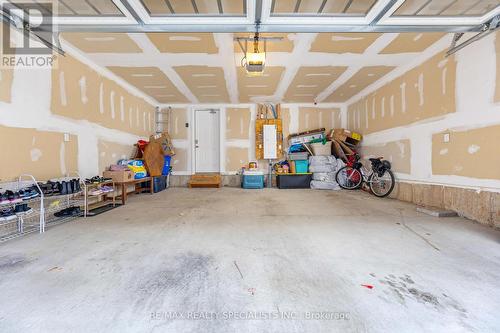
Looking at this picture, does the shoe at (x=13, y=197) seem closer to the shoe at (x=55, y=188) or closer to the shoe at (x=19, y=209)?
the shoe at (x=19, y=209)

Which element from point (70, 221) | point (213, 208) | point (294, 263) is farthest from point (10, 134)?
point (294, 263)

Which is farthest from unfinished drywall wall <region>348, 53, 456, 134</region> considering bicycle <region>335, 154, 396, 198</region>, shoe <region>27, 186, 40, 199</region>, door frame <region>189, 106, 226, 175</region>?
shoe <region>27, 186, 40, 199</region>

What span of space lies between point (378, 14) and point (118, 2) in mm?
2514

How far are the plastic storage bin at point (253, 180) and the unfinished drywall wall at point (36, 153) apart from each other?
149 inches

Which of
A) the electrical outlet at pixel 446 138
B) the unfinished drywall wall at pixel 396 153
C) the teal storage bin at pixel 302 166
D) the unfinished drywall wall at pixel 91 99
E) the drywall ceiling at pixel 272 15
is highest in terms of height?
the drywall ceiling at pixel 272 15

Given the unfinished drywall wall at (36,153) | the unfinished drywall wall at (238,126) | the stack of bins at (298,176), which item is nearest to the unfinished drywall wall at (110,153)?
the unfinished drywall wall at (36,153)

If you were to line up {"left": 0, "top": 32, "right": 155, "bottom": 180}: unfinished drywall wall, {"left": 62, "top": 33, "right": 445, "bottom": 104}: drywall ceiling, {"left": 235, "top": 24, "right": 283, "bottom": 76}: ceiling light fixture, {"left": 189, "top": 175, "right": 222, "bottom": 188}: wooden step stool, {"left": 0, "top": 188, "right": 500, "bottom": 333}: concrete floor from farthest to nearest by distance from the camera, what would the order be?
{"left": 189, "top": 175, "right": 222, "bottom": 188}: wooden step stool < {"left": 62, "top": 33, "right": 445, "bottom": 104}: drywall ceiling < {"left": 235, "top": 24, "right": 283, "bottom": 76}: ceiling light fixture < {"left": 0, "top": 32, "right": 155, "bottom": 180}: unfinished drywall wall < {"left": 0, "top": 188, "right": 500, "bottom": 333}: concrete floor

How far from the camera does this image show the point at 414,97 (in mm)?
3857

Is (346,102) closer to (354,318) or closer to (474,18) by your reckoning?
(474,18)

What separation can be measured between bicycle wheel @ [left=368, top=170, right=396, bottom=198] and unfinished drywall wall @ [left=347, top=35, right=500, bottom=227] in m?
0.14

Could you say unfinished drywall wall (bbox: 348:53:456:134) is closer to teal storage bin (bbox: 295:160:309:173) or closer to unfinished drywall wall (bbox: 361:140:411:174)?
unfinished drywall wall (bbox: 361:140:411:174)

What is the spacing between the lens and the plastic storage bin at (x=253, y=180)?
239 inches

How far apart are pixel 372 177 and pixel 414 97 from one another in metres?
1.77

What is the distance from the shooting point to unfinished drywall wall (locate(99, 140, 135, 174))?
4.07 meters
